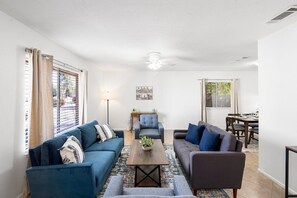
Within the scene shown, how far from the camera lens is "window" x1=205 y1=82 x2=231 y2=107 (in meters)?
7.83

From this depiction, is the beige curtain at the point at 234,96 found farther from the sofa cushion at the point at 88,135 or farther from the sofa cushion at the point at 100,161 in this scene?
the sofa cushion at the point at 100,161

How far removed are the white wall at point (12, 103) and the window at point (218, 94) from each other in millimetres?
6648

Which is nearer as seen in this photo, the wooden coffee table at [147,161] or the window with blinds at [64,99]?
the wooden coffee table at [147,161]

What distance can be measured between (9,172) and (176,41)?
336 cm

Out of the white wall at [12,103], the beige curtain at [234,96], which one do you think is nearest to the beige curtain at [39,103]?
the white wall at [12,103]

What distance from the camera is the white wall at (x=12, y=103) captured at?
93.1 inches

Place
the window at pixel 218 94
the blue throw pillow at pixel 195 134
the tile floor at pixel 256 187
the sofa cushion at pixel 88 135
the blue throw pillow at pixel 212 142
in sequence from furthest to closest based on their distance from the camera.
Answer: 1. the window at pixel 218 94
2. the blue throw pillow at pixel 195 134
3. the sofa cushion at pixel 88 135
4. the blue throw pillow at pixel 212 142
5. the tile floor at pixel 256 187

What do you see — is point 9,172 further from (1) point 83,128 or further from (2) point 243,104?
(2) point 243,104

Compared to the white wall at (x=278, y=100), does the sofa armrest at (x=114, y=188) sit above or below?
below

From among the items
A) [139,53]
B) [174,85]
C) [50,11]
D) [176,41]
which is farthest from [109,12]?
[174,85]

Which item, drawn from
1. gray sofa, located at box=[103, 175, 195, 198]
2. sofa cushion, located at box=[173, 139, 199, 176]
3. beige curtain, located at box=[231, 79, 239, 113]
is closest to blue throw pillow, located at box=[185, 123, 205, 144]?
sofa cushion, located at box=[173, 139, 199, 176]

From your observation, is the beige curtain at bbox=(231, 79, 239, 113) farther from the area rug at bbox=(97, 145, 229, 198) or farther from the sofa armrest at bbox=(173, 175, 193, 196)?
the sofa armrest at bbox=(173, 175, 193, 196)

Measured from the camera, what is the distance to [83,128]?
379 cm

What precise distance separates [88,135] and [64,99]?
1286 mm
